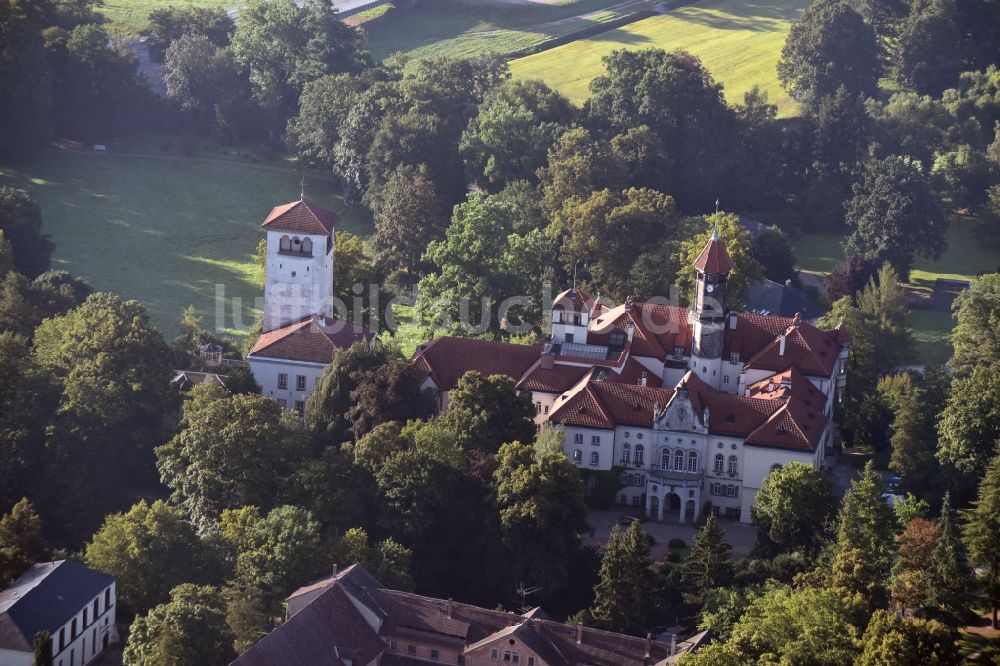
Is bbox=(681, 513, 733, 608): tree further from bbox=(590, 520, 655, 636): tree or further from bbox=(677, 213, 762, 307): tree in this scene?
bbox=(677, 213, 762, 307): tree

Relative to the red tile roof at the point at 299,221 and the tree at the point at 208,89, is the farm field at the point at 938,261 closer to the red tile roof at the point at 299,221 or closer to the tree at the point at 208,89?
the red tile roof at the point at 299,221

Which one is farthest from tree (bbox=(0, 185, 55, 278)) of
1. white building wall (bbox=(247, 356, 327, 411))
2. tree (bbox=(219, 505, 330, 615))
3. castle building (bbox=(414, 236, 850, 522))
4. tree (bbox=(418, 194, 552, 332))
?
tree (bbox=(219, 505, 330, 615))

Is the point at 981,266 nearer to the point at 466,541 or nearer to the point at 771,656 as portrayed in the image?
the point at 466,541

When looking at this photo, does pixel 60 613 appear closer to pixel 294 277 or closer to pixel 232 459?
pixel 232 459

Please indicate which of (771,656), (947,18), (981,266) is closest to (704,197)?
(981,266)

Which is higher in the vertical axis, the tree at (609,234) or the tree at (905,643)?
the tree at (609,234)

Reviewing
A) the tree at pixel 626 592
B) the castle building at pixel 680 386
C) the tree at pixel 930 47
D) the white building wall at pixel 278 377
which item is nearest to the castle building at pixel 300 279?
the white building wall at pixel 278 377
